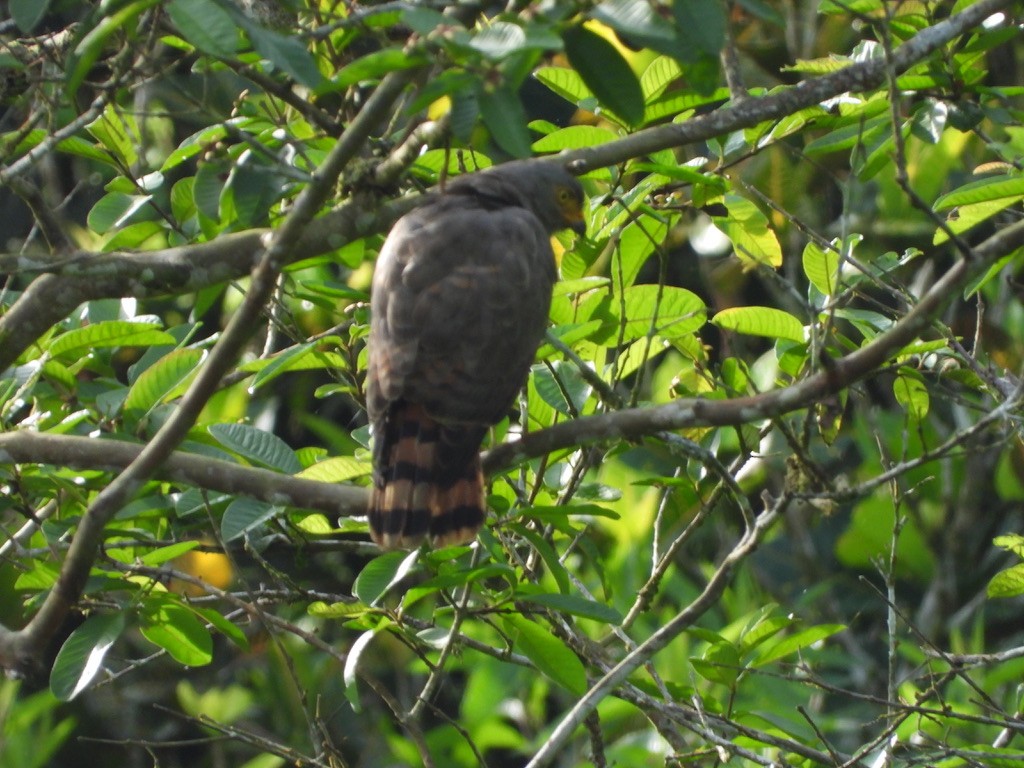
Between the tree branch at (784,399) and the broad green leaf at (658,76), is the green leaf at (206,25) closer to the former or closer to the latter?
the tree branch at (784,399)

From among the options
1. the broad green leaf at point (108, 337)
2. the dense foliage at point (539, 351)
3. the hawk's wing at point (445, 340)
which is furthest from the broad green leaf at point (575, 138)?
the broad green leaf at point (108, 337)

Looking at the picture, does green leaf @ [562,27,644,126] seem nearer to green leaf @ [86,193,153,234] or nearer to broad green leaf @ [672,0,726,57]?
broad green leaf @ [672,0,726,57]

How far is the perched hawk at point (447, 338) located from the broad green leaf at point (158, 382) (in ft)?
1.74

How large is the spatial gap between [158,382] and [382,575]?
85 cm

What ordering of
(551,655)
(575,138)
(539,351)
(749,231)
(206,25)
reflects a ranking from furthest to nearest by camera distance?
(539,351) → (749,231) → (575,138) → (551,655) → (206,25)

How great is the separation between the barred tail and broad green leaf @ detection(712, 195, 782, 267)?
36.7 inches

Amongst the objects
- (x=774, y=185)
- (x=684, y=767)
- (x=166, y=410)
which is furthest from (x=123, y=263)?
(x=774, y=185)

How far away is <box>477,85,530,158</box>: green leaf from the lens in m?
2.34

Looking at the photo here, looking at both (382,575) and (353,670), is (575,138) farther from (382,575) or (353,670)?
(353,670)

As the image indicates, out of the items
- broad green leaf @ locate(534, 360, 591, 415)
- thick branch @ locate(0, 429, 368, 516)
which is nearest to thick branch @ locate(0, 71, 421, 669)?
thick branch @ locate(0, 429, 368, 516)

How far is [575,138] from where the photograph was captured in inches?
144

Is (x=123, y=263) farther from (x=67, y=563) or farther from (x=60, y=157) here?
(x=60, y=157)

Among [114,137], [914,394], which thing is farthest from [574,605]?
[114,137]

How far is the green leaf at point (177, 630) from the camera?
338 centimetres
